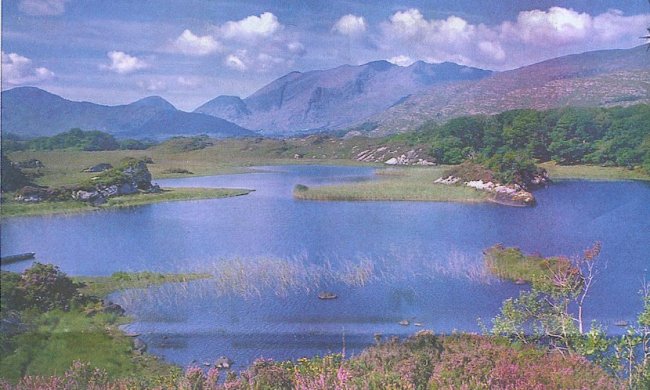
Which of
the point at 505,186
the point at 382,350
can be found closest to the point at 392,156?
the point at 505,186

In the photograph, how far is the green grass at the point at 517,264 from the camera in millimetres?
5625

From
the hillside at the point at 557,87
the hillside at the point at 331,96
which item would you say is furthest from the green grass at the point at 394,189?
the hillside at the point at 331,96

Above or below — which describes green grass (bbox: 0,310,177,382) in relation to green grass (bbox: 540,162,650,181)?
below

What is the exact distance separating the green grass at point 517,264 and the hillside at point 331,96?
5.50 ft

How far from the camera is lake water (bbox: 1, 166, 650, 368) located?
5.61 meters

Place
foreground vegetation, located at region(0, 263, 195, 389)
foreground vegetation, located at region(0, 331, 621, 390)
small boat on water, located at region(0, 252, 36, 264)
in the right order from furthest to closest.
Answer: small boat on water, located at region(0, 252, 36, 264) → foreground vegetation, located at region(0, 263, 195, 389) → foreground vegetation, located at region(0, 331, 621, 390)

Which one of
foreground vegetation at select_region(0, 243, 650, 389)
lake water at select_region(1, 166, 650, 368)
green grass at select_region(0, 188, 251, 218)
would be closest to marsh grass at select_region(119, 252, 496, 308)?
lake water at select_region(1, 166, 650, 368)

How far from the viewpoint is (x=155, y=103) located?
20.6ft

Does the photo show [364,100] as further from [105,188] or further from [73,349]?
[73,349]

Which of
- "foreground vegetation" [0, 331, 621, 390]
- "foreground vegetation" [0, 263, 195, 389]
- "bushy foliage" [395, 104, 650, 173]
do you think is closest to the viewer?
"foreground vegetation" [0, 331, 621, 390]

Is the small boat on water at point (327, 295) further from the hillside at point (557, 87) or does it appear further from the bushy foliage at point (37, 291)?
the bushy foliage at point (37, 291)

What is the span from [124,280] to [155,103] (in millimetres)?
1765

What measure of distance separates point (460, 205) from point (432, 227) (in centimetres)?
35

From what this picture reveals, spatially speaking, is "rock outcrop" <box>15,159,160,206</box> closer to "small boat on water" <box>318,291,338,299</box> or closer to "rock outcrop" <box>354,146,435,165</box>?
"small boat on water" <box>318,291,338,299</box>
